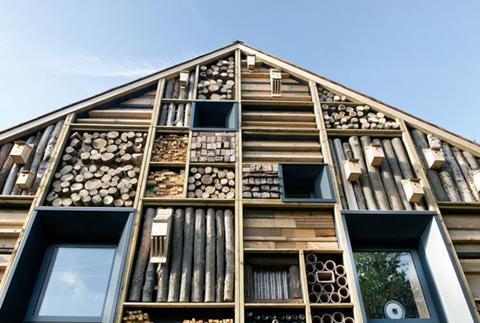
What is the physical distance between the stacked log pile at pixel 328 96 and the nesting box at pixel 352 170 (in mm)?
2190

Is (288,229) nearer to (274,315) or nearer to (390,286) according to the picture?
(274,315)

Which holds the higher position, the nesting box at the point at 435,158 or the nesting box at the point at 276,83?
the nesting box at the point at 276,83

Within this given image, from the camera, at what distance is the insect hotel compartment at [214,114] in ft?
25.8

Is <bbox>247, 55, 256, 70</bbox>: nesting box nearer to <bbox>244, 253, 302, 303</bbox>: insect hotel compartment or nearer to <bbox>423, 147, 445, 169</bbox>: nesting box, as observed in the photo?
<bbox>423, 147, 445, 169</bbox>: nesting box

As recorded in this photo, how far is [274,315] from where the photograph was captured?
16.7 feet

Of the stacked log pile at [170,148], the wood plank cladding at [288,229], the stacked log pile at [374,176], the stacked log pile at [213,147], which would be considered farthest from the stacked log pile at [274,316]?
the stacked log pile at [170,148]

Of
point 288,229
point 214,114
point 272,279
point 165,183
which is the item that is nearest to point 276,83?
point 214,114

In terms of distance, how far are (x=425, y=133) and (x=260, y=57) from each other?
4432 millimetres

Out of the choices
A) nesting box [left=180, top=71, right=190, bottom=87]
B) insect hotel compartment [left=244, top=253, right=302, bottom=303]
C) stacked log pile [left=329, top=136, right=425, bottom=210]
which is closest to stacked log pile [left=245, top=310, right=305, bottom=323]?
insect hotel compartment [left=244, top=253, right=302, bottom=303]

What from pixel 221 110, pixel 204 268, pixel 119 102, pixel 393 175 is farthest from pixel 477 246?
pixel 119 102

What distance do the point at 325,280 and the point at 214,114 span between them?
4566mm

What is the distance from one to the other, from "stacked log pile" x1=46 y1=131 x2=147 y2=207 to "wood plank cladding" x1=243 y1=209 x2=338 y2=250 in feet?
7.11

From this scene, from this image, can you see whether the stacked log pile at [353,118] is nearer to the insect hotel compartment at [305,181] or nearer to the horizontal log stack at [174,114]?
the insect hotel compartment at [305,181]

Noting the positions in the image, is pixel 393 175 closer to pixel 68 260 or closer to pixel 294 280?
pixel 294 280
